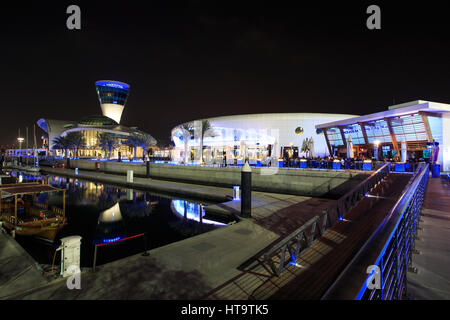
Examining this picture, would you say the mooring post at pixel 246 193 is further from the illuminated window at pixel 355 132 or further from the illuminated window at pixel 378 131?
the illuminated window at pixel 355 132

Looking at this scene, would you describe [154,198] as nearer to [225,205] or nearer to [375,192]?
[225,205]

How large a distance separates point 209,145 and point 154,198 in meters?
31.1

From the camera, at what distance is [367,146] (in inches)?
1528

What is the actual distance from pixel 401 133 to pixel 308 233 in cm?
3278

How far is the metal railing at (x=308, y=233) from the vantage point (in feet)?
17.5

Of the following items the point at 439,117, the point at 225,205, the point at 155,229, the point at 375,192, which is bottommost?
the point at 155,229

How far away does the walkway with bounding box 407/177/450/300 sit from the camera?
130 inches

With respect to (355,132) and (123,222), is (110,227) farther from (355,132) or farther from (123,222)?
(355,132)

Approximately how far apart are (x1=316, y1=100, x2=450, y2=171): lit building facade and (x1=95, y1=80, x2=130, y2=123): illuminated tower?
120m

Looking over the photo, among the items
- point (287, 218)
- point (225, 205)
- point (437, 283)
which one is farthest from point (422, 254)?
point (225, 205)

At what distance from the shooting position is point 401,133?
107ft

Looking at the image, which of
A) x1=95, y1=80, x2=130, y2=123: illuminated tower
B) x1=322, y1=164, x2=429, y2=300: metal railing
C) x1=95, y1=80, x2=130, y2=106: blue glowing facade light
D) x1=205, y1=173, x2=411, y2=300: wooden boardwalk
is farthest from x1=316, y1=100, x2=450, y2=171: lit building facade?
x1=95, y1=80, x2=130, y2=106: blue glowing facade light
